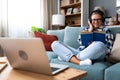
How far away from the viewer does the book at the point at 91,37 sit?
2131mm

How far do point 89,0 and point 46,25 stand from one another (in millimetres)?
1145

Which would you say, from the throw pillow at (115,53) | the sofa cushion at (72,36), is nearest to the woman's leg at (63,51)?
the throw pillow at (115,53)

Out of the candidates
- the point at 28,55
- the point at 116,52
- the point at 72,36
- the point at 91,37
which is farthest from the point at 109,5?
the point at 28,55

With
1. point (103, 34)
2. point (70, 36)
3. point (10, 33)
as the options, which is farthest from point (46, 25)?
point (103, 34)

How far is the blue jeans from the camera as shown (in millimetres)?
1872

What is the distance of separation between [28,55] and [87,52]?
3.38 feet

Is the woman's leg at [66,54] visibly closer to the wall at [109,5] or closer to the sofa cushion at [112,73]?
the sofa cushion at [112,73]

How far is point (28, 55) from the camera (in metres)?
0.97

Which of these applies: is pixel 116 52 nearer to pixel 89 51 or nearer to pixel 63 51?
pixel 89 51

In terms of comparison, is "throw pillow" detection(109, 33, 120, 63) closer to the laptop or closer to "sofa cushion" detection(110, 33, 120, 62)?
"sofa cushion" detection(110, 33, 120, 62)

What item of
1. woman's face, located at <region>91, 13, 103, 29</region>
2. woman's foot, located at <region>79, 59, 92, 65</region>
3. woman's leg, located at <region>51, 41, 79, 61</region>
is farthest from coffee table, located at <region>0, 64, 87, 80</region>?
woman's face, located at <region>91, 13, 103, 29</region>

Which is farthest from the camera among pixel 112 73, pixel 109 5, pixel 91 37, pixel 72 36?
pixel 109 5

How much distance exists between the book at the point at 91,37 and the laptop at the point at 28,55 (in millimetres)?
1124

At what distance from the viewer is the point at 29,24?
4062mm
